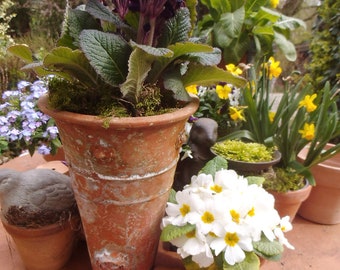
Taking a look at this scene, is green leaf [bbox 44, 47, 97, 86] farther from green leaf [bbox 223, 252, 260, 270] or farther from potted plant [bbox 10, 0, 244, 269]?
green leaf [bbox 223, 252, 260, 270]

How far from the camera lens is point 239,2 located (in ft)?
9.16

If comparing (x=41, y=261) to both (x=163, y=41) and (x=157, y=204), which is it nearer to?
(x=157, y=204)

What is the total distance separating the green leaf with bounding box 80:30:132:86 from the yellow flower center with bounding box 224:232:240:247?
519 millimetres

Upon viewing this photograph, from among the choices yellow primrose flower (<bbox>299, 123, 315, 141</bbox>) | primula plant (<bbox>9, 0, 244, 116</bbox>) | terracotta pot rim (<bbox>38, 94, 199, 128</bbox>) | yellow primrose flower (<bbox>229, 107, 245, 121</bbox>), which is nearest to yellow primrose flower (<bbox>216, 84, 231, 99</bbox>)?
yellow primrose flower (<bbox>229, 107, 245, 121</bbox>)

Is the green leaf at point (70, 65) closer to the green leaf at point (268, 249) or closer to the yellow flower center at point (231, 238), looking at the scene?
the yellow flower center at point (231, 238)

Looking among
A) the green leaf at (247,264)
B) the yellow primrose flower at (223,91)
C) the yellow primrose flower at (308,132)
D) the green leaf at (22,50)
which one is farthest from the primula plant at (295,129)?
the green leaf at (22,50)

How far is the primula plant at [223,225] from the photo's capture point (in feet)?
2.83

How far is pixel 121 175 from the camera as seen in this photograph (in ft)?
2.70

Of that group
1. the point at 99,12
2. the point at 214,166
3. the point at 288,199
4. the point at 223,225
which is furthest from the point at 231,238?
the point at 99,12

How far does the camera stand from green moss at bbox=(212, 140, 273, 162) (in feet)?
4.38

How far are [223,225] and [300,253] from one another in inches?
25.7

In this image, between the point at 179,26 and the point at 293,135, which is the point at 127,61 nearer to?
the point at 179,26

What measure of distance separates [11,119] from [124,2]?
1.17 m

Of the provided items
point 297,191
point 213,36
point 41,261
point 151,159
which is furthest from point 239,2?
point 41,261
